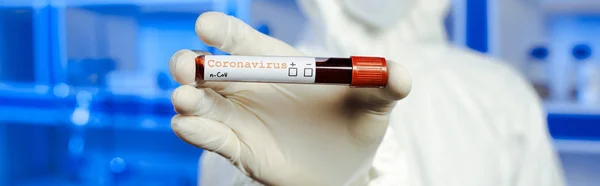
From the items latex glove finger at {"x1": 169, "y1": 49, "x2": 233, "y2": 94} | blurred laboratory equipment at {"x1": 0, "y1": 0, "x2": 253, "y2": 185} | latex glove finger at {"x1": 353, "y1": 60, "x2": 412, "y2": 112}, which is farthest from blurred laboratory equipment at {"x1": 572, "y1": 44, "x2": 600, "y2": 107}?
latex glove finger at {"x1": 169, "y1": 49, "x2": 233, "y2": 94}

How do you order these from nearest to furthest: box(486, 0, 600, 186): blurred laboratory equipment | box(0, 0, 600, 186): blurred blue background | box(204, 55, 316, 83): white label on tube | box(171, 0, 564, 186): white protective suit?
box(204, 55, 316, 83): white label on tube, box(171, 0, 564, 186): white protective suit, box(486, 0, 600, 186): blurred laboratory equipment, box(0, 0, 600, 186): blurred blue background

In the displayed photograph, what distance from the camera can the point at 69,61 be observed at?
2461 millimetres

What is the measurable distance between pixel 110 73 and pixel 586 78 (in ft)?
5.65

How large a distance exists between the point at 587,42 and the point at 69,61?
6.19 ft

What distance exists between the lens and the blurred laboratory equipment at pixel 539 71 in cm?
178

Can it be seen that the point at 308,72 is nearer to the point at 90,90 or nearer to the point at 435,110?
the point at 435,110

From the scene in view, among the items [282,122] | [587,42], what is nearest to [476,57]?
[282,122]

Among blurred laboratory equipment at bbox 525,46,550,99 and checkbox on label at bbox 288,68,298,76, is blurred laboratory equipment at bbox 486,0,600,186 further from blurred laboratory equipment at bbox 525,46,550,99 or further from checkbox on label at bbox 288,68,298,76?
checkbox on label at bbox 288,68,298,76

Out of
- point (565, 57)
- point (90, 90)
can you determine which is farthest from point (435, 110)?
point (90, 90)

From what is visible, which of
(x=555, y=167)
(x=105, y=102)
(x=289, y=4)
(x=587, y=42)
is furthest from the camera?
(x=105, y=102)

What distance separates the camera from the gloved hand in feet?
1.62

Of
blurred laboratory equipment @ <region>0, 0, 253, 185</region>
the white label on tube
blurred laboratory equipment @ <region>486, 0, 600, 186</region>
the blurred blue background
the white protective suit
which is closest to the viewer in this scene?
the white label on tube

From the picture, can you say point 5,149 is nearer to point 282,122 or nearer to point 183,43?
point 183,43

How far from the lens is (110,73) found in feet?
8.08
